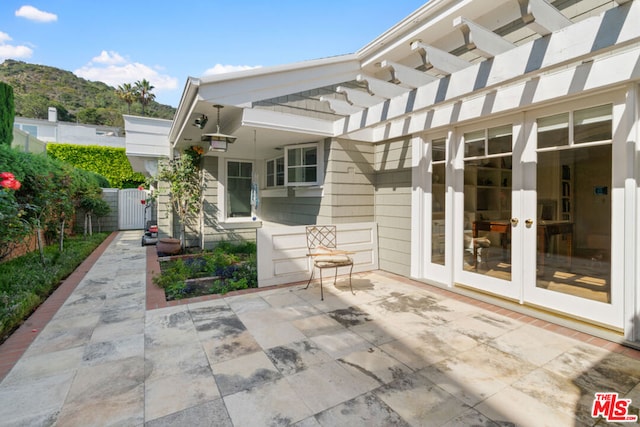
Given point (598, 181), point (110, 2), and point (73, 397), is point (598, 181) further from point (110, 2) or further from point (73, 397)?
point (110, 2)

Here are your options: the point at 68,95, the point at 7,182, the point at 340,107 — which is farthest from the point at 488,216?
the point at 68,95

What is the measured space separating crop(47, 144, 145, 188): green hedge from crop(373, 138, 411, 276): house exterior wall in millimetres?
14769

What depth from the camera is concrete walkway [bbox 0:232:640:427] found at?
1821mm

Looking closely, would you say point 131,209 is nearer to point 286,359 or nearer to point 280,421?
point 286,359

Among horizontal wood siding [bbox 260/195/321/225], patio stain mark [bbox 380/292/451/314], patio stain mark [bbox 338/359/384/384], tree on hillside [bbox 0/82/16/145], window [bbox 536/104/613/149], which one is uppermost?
tree on hillside [bbox 0/82/16/145]

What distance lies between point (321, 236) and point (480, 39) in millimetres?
3352

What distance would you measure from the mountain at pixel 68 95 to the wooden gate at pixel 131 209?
21.6 m

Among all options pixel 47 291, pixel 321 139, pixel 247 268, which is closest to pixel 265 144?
pixel 321 139

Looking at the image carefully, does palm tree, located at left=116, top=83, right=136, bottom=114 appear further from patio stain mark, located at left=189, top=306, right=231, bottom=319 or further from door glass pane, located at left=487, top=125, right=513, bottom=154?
door glass pane, located at left=487, top=125, right=513, bottom=154

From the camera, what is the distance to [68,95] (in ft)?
103

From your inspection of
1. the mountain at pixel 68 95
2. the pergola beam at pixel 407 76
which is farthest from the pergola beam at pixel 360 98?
the mountain at pixel 68 95

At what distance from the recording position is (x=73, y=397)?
1968 millimetres

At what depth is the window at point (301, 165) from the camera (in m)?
5.48

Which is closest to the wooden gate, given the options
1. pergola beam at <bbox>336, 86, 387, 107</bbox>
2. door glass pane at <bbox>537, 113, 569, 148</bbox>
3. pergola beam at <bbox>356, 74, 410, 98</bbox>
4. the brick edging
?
the brick edging
